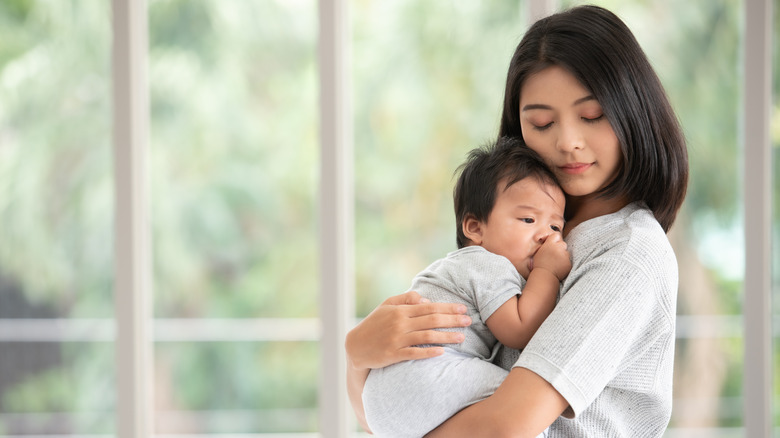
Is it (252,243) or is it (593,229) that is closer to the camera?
(593,229)

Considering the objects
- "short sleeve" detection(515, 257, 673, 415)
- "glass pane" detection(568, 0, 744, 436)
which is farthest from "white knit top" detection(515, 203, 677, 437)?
"glass pane" detection(568, 0, 744, 436)

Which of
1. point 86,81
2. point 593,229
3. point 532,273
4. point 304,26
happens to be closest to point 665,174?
point 593,229

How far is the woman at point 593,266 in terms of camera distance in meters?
0.94

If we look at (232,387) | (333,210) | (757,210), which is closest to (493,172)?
(333,210)

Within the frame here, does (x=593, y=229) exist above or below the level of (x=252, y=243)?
above

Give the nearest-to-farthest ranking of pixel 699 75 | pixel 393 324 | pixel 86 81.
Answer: pixel 393 324 < pixel 699 75 < pixel 86 81

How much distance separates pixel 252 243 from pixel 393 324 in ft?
5.45

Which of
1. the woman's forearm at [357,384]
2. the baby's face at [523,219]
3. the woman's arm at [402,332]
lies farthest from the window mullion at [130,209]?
the baby's face at [523,219]

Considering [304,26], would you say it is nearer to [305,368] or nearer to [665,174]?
[305,368]

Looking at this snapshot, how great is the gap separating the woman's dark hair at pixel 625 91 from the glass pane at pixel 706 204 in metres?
1.38

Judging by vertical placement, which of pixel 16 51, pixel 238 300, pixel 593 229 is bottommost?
pixel 238 300

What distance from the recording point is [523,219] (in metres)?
1.18

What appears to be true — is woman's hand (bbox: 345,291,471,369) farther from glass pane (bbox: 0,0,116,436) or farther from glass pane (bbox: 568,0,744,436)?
glass pane (bbox: 0,0,116,436)

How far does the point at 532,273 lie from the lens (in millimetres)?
1116
